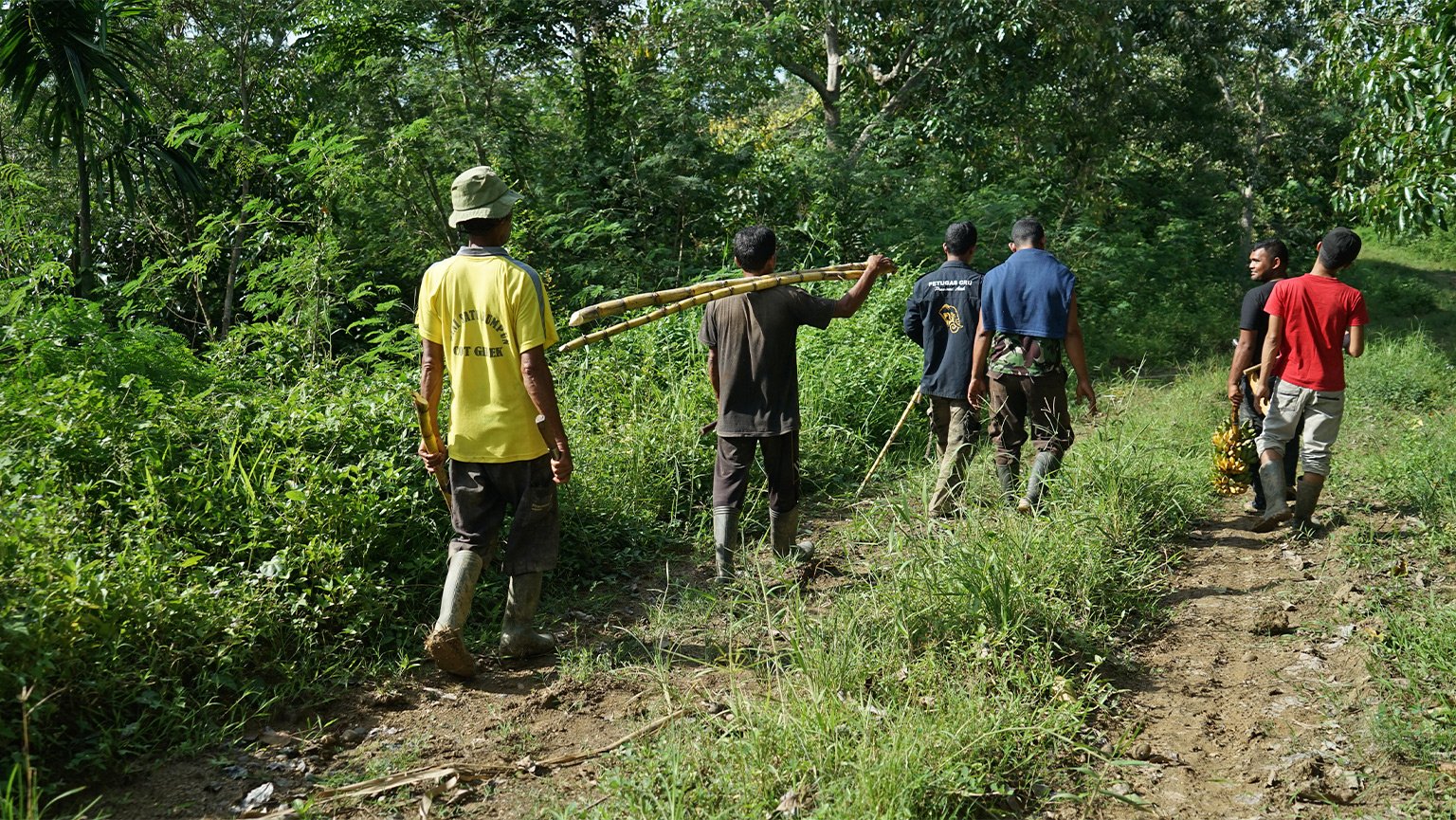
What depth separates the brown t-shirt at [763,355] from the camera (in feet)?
16.5

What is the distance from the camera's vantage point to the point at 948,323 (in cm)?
607

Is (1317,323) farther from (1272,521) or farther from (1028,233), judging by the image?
(1028,233)

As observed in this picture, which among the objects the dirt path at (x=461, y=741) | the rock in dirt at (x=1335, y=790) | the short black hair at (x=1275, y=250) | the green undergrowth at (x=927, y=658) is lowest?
the rock in dirt at (x=1335, y=790)

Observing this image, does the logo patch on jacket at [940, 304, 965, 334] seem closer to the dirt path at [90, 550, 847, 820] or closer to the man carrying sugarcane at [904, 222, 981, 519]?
the man carrying sugarcane at [904, 222, 981, 519]

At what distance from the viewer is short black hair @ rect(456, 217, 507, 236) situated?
4.19 m

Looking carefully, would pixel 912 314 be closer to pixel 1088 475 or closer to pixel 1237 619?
pixel 1088 475

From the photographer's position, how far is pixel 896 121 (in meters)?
13.0

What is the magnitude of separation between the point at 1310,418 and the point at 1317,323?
0.51 meters

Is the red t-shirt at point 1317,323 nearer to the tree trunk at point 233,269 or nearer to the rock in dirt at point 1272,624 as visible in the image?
the rock in dirt at point 1272,624

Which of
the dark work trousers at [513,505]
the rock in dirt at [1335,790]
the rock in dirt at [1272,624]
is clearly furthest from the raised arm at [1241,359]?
the dark work trousers at [513,505]

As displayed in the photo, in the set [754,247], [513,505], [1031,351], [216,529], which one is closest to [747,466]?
[754,247]

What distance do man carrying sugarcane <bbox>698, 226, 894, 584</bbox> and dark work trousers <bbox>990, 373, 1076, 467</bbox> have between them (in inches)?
40.9

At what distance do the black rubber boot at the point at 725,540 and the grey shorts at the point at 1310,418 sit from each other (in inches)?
120

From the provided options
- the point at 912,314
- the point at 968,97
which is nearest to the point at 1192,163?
the point at 968,97
